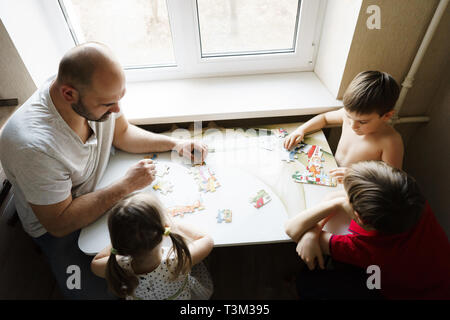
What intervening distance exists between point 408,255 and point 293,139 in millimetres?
723

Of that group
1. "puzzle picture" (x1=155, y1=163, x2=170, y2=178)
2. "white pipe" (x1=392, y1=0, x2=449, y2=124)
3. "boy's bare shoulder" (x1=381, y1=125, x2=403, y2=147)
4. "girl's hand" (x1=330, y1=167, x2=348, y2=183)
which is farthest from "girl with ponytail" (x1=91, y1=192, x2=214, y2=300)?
"white pipe" (x1=392, y1=0, x2=449, y2=124)

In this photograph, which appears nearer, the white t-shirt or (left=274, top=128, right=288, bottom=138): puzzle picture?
the white t-shirt

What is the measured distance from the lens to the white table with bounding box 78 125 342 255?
3.69ft

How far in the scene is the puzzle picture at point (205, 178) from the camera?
51.2 inches

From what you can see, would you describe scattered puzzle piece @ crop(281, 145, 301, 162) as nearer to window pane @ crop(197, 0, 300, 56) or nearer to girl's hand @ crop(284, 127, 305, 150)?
girl's hand @ crop(284, 127, 305, 150)

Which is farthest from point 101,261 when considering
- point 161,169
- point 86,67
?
point 86,67

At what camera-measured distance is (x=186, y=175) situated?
1364 mm

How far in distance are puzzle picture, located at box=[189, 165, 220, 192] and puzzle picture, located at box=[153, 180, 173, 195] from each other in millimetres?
127

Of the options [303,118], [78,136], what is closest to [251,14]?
[303,118]

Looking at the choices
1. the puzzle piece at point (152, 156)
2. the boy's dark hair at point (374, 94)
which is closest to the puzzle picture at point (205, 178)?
the puzzle piece at point (152, 156)

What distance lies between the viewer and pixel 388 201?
941 millimetres

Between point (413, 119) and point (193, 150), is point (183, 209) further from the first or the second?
point (413, 119)

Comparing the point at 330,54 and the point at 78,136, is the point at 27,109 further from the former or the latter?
the point at 330,54

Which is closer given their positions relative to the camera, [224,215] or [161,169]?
[224,215]
